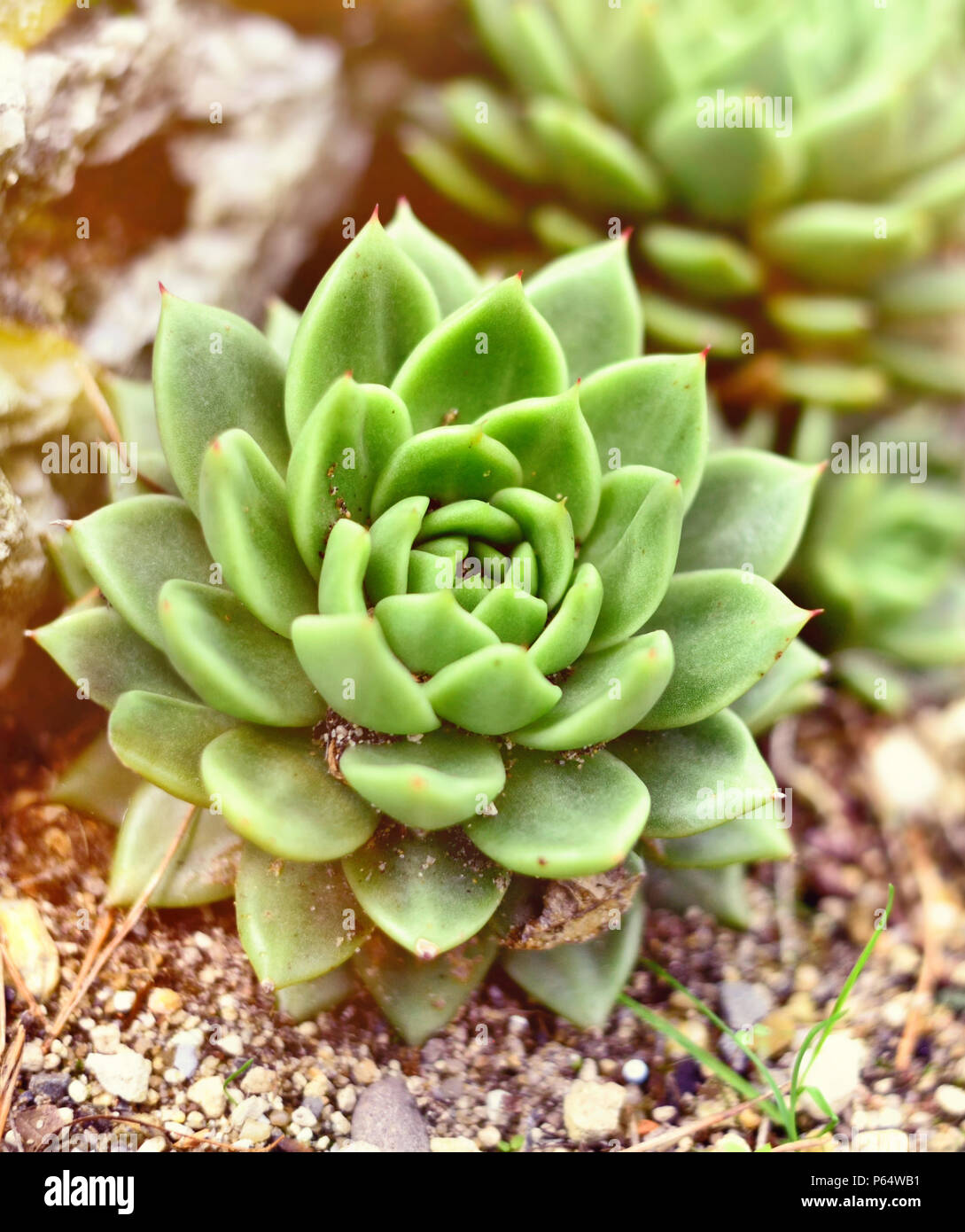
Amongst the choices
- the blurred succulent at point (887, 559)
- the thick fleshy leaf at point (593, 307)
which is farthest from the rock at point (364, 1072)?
the blurred succulent at point (887, 559)

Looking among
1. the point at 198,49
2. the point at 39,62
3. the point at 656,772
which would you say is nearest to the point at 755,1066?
the point at 656,772

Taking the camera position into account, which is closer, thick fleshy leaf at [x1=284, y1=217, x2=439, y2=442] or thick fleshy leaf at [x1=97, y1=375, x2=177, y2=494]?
thick fleshy leaf at [x1=284, y1=217, x2=439, y2=442]

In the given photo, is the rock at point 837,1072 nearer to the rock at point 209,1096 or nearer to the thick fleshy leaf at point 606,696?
the thick fleshy leaf at point 606,696

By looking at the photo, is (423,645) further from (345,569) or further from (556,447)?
(556,447)

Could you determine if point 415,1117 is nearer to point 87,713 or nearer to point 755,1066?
point 755,1066

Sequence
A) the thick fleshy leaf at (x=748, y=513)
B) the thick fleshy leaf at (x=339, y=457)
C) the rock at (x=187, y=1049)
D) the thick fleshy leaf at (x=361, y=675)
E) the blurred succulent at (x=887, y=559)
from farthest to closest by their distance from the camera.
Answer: the blurred succulent at (x=887, y=559) < the thick fleshy leaf at (x=748, y=513) < the rock at (x=187, y=1049) < the thick fleshy leaf at (x=339, y=457) < the thick fleshy leaf at (x=361, y=675)

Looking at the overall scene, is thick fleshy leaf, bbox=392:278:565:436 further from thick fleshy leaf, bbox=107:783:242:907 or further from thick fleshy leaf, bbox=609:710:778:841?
thick fleshy leaf, bbox=107:783:242:907

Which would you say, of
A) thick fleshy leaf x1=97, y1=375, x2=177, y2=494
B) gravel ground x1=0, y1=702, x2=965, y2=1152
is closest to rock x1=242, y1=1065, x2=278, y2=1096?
gravel ground x1=0, y1=702, x2=965, y2=1152
